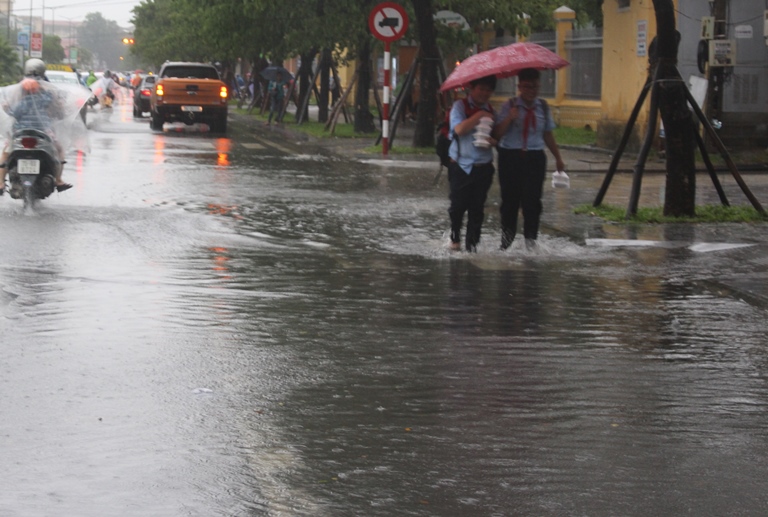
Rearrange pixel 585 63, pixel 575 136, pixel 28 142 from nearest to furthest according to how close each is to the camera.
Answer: pixel 28 142
pixel 575 136
pixel 585 63

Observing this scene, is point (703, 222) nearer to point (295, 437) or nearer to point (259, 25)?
point (295, 437)

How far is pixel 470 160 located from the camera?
12.0 m

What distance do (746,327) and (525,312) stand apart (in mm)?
1469

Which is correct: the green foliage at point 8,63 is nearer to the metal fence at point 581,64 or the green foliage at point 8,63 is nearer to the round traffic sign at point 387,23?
the metal fence at point 581,64

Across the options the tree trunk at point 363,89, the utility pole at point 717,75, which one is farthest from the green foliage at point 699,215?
the tree trunk at point 363,89

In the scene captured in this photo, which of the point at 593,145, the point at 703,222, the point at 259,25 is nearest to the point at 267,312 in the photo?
the point at 703,222

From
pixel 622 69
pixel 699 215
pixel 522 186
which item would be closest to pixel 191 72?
pixel 622 69

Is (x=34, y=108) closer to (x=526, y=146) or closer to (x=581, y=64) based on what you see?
(x=526, y=146)

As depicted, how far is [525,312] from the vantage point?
9.32 metres

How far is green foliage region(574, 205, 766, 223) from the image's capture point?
14781mm

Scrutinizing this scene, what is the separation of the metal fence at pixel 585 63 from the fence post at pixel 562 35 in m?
0.14

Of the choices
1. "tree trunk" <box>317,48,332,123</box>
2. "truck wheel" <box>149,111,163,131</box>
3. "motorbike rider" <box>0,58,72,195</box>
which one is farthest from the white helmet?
"tree trunk" <box>317,48,332,123</box>

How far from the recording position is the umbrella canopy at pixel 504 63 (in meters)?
11.8

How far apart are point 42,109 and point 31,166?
2.84 ft
